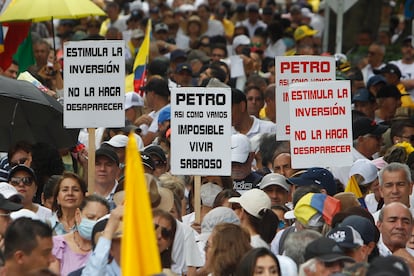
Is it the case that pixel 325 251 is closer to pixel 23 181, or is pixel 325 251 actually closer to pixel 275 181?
pixel 275 181

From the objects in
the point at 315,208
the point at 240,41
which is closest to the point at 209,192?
the point at 315,208

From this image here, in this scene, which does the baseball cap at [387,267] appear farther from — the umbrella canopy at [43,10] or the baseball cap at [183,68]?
the baseball cap at [183,68]

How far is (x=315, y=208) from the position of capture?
12.3m

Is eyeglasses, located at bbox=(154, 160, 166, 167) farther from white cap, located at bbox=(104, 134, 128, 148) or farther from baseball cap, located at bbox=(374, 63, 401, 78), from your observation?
baseball cap, located at bbox=(374, 63, 401, 78)

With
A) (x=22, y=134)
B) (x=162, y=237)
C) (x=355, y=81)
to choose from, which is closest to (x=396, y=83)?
(x=355, y=81)

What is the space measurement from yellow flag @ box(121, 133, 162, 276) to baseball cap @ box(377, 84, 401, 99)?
38.1 feet

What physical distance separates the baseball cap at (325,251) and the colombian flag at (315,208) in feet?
5.55

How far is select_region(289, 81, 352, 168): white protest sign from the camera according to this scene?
1483 centimetres

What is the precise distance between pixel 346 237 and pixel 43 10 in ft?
29.7

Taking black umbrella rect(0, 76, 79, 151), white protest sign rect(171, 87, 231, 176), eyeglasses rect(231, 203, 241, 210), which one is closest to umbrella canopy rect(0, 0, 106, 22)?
black umbrella rect(0, 76, 79, 151)

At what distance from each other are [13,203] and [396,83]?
11315 mm

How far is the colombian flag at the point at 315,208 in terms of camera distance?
1224 centimetres

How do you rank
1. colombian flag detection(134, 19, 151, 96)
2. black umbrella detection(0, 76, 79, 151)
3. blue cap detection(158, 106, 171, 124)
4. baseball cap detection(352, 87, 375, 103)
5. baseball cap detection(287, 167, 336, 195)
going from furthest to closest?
colombian flag detection(134, 19, 151, 96) < baseball cap detection(352, 87, 375, 103) < blue cap detection(158, 106, 171, 124) < black umbrella detection(0, 76, 79, 151) < baseball cap detection(287, 167, 336, 195)

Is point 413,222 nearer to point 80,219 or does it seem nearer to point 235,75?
point 80,219
